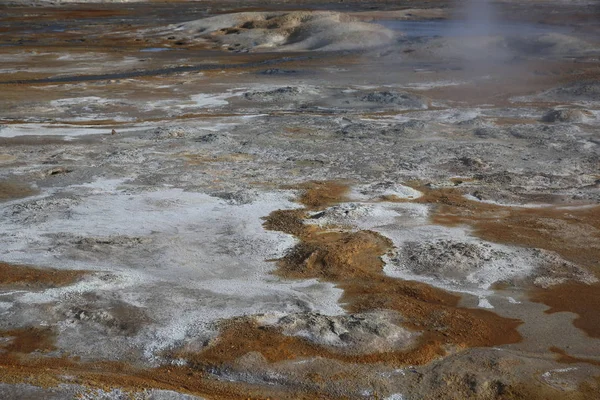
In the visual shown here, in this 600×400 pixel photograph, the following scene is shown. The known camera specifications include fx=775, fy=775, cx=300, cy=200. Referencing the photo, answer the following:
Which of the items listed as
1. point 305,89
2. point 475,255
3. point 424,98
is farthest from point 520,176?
point 305,89

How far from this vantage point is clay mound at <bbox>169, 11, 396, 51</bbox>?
25922mm

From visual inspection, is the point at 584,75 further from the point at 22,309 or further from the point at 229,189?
the point at 22,309

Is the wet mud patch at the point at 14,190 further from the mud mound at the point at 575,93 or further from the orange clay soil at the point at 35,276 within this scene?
the mud mound at the point at 575,93

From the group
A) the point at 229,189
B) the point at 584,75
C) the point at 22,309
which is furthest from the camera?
the point at 584,75

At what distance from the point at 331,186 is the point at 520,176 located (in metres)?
2.56

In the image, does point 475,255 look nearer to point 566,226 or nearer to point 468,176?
point 566,226

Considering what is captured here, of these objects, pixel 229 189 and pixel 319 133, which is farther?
pixel 319 133

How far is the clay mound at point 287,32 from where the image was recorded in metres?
25.9

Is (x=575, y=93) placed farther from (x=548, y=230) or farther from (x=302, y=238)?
(x=302, y=238)

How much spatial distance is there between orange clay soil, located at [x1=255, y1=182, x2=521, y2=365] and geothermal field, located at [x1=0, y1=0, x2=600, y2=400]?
0.08ft

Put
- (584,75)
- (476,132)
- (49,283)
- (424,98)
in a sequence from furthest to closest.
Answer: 1. (584,75)
2. (424,98)
3. (476,132)
4. (49,283)

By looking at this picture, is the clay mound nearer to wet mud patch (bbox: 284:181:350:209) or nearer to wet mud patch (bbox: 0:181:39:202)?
wet mud patch (bbox: 284:181:350:209)

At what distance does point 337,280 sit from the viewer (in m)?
7.06

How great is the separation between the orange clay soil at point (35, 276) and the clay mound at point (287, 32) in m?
19.0
